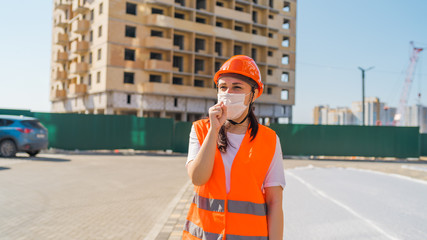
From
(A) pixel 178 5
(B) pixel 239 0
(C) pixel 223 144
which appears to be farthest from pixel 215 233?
(B) pixel 239 0

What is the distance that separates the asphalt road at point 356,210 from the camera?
525 cm

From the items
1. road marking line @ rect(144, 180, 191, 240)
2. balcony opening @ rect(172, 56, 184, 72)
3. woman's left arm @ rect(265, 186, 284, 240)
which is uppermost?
balcony opening @ rect(172, 56, 184, 72)

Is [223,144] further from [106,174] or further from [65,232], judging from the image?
[106,174]

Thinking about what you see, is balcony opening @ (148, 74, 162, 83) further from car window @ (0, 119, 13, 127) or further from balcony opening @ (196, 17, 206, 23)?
car window @ (0, 119, 13, 127)

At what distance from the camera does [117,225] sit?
5918 mm

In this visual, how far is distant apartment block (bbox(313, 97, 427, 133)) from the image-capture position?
12063 centimetres

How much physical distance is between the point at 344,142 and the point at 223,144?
990 inches

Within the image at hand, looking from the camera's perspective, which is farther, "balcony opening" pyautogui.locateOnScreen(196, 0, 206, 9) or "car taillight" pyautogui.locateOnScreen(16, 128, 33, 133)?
"balcony opening" pyautogui.locateOnScreen(196, 0, 206, 9)

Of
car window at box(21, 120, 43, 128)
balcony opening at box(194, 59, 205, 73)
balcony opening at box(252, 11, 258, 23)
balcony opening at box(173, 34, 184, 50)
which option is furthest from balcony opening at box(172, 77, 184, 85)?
car window at box(21, 120, 43, 128)

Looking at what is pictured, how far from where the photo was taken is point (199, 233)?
2.01 meters

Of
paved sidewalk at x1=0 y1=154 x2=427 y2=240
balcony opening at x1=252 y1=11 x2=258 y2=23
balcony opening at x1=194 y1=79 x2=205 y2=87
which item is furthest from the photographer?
balcony opening at x1=252 y1=11 x2=258 y2=23

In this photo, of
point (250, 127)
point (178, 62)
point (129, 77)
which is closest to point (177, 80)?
point (178, 62)

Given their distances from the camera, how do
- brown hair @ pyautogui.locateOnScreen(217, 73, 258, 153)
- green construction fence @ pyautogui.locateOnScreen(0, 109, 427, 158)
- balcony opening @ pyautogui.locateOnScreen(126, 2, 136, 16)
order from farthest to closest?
balcony opening @ pyautogui.locateOnScreen(126, 2, 136, 16)
green construction fence @ pyautogui.locateOnScreen(0, 109, 427, 158)
brown hair @ pyautogui.locateOnScreen(217, 73, 258, 153)

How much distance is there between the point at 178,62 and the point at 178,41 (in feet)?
8.67
